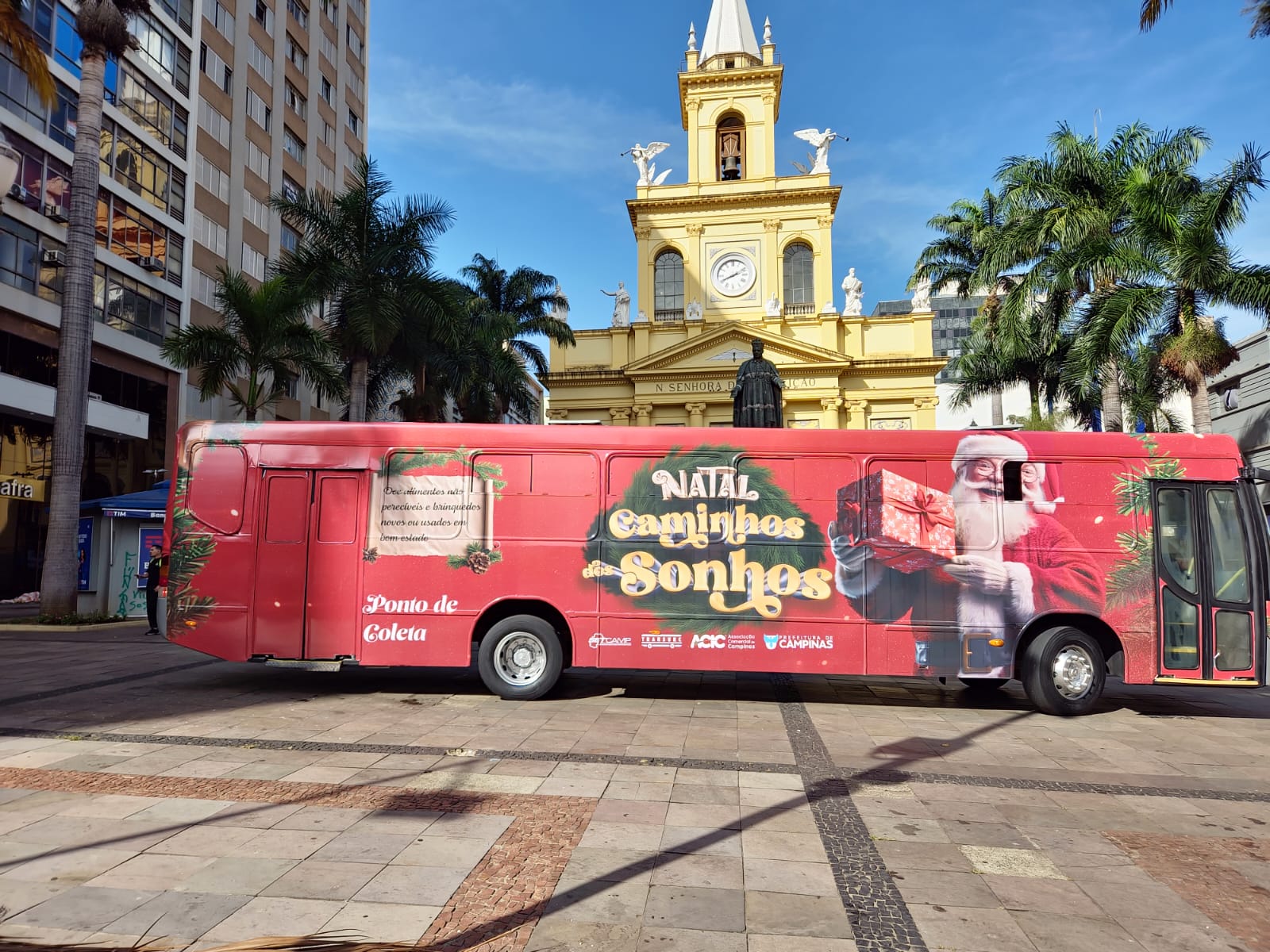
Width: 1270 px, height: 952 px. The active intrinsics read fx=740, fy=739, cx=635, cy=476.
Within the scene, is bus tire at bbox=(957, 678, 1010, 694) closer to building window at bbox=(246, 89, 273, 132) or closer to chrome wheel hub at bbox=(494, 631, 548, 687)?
chrome wheel hub at bbox=(494, 631, 548, 687)

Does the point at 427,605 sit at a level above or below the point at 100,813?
above

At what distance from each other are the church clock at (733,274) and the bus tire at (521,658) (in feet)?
122

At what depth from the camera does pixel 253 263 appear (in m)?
34.1

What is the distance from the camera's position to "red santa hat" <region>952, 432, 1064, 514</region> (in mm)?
7992

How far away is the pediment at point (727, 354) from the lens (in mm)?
38781

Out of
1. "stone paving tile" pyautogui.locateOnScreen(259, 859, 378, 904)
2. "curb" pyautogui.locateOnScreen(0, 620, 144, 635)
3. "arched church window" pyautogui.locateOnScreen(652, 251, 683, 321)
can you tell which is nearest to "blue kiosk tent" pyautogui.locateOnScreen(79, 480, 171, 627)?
"curb" pyautogui.locateOnScreen(0, 620, 144, 635)

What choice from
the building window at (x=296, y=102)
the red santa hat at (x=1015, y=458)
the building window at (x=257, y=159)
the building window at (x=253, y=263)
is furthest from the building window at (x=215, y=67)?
the red santa hat at (x=1015, y=458)

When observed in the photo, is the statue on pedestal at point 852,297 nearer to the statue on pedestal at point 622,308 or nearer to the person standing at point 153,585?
the statue on pedestal at point 622,308

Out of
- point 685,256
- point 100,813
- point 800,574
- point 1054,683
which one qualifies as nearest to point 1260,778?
point 1054,683

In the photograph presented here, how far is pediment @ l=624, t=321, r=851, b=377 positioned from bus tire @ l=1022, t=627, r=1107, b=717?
103ft

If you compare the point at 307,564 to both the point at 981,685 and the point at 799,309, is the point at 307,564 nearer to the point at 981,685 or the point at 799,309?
the point at 981,685

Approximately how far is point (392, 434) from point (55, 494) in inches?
470

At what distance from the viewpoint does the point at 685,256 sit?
142 ft

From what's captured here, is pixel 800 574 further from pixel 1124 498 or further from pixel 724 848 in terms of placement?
pixel 724 848
